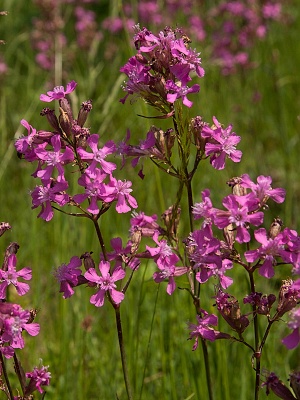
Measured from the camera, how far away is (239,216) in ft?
3.69

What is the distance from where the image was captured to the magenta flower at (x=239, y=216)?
1.11 meters

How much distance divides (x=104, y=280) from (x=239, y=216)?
0.87 feet

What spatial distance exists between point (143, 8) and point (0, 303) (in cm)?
403

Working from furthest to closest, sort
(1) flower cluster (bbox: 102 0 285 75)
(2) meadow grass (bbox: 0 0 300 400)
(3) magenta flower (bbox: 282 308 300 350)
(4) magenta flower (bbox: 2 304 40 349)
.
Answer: (1) flower cluster (bbox: 102 0 285 75) < (2) meadow grass (bbox: 0 0 300 400) < (4) magenta flower (bbox: 2 304 40 349) < (3) magenta flower (bbox: 282 308 300 350)

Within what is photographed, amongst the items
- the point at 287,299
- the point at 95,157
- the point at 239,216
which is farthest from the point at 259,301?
the point at 95,157

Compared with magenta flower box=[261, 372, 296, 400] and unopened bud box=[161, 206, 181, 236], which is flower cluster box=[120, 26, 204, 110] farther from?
magenta flower box=[261, 372, 296, 400]

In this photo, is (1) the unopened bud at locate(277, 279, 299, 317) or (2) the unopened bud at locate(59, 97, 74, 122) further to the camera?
(2) the unopened bud at locate(59, 97, 74, 122)

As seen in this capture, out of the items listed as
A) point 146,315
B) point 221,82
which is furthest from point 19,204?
point 221,82

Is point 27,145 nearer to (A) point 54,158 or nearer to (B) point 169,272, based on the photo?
(A) point 54,158

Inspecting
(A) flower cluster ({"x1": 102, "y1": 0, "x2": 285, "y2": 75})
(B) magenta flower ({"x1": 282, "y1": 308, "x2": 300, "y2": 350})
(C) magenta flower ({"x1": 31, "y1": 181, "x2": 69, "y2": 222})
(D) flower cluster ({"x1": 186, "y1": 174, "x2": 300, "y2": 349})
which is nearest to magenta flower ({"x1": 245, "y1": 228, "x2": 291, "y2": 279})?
(D) flower cluster ({"x1": 186, "y1": 174, "x2": 300, "y2": 349})

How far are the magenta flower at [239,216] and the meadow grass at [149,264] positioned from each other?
0.39 m

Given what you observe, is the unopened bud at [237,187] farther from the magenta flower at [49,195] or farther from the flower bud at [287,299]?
the magenta flower at [49,195]

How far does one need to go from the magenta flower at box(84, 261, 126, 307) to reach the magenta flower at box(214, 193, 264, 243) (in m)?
0.21

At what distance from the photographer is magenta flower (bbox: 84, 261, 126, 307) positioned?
1.19 m
